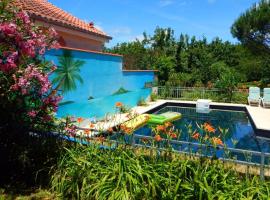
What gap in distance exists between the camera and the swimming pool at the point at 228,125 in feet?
43.2

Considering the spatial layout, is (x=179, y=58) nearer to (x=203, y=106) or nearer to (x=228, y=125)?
(x=203, y=106)

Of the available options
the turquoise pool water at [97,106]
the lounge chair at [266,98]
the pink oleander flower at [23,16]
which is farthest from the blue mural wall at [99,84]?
the lounge chair at [266,98]

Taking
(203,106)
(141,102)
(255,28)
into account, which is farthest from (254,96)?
(255,28)

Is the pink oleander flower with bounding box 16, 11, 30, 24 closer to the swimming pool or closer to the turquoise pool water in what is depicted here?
the turquoise pool water

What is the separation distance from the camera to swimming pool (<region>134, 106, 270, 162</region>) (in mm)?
13178

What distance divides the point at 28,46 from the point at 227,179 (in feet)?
12.1

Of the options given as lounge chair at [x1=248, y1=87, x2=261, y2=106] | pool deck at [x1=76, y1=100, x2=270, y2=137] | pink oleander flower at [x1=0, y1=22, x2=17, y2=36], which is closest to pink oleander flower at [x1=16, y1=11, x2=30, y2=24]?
pink oleander flower at [x1=0, y1=22, x2=17, y2=36]

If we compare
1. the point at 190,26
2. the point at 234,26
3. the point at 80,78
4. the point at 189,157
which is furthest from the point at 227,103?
the point at 189,157

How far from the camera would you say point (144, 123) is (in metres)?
16.0

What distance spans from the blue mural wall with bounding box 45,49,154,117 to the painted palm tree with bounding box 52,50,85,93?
227 mm

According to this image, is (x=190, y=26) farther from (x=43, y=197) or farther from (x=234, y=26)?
(x=43, y=197)

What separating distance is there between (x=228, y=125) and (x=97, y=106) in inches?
294

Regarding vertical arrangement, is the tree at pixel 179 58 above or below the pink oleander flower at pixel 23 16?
above

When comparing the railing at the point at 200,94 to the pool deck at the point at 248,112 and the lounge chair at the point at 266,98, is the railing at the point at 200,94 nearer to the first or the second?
the pool deck at the point at 248,112
